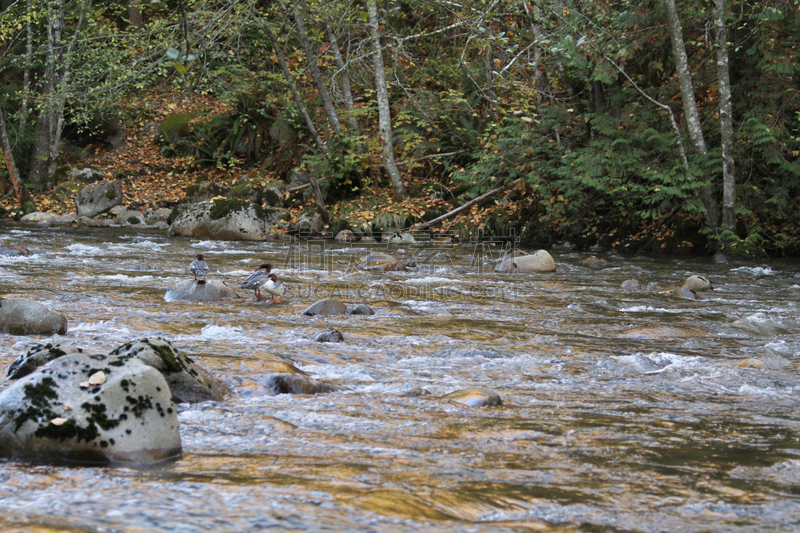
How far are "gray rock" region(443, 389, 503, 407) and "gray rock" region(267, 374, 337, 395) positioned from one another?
80 centimetres

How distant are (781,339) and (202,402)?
503 centimetres

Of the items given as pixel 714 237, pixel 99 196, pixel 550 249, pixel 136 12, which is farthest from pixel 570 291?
pixel 136 12

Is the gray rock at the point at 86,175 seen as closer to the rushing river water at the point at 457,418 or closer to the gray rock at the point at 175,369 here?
the rushing river water at the point at 457,418

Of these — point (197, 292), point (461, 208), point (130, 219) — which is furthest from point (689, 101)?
point (130, 219)

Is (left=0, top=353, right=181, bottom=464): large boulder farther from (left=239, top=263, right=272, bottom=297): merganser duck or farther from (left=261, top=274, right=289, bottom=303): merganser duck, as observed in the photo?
(left=239, top=263, right=272, bottom=297): merganser duck

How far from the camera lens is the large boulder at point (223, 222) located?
1559 cm

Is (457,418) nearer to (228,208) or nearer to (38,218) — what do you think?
(228,208)

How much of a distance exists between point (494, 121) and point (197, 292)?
408 inches

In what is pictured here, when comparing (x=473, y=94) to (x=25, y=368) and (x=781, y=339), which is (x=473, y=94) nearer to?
(x=781, y=339)

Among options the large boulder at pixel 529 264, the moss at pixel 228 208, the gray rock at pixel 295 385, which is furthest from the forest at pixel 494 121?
the gray rock at pixel 295 385

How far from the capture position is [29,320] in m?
5.37

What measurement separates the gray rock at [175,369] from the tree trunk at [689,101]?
10.4 metres

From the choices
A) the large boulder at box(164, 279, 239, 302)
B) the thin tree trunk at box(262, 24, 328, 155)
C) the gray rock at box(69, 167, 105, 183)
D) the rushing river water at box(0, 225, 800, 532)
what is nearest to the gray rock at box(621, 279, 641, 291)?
the rushing river water at box(0, 225, 800, 532)

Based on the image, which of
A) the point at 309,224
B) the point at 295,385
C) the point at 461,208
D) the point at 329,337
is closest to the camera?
the point at 295,385
